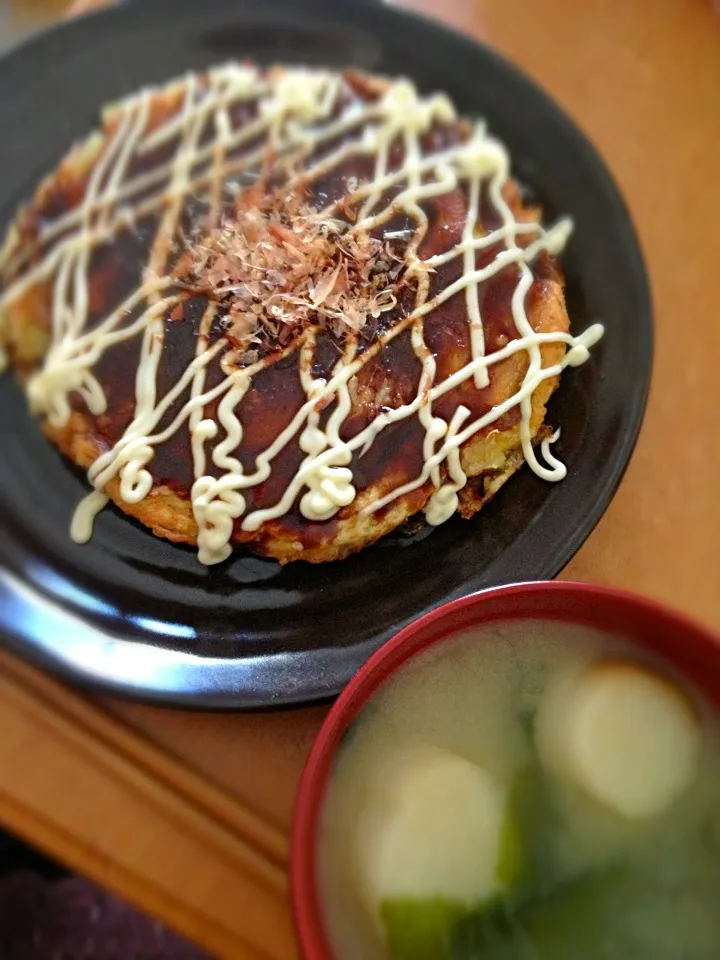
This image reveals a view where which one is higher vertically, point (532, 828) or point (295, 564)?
point (295, 564)

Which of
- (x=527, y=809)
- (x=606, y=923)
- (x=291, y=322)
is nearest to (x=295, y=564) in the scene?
(x=291, y=322)

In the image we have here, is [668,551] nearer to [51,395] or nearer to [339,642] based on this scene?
[339,642]

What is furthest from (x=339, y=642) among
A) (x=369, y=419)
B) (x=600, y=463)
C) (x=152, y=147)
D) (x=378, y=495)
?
(x=152, y=147)

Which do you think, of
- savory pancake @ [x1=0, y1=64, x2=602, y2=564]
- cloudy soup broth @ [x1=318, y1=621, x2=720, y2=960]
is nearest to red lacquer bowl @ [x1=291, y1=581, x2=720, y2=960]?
cloudy soup broth @ [x1=318, y1=621, x2=720, y2=960]

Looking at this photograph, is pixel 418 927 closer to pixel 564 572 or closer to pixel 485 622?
pixel 485 622

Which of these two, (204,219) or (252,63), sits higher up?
(252,63)

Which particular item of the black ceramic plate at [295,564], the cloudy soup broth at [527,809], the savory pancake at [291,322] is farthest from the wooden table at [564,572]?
the cloudy soup broth at [527,809]
